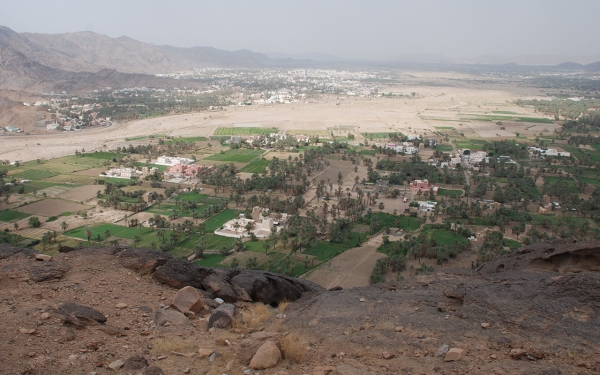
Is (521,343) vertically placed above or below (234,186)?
above

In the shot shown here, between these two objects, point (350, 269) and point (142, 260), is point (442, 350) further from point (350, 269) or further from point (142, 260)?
point (350, 269)

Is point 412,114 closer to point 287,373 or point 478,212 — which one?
point 478,212

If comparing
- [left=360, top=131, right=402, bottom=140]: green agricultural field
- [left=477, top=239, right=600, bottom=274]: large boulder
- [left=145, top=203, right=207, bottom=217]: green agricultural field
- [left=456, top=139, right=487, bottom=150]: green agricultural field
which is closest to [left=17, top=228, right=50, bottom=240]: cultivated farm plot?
[left=145, top=203, right=207, bottom=217]: green agricultural field

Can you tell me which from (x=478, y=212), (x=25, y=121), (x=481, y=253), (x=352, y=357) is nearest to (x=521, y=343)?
(x=352, y=357)

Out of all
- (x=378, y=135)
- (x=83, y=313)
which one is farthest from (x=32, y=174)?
(x=378, y=135)

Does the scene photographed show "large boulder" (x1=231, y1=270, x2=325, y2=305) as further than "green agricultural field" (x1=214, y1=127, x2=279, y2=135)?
No

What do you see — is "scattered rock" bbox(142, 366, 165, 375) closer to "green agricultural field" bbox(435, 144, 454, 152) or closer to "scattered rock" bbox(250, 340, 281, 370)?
"scattered rock" bbox(250, 340, 281, 370)
